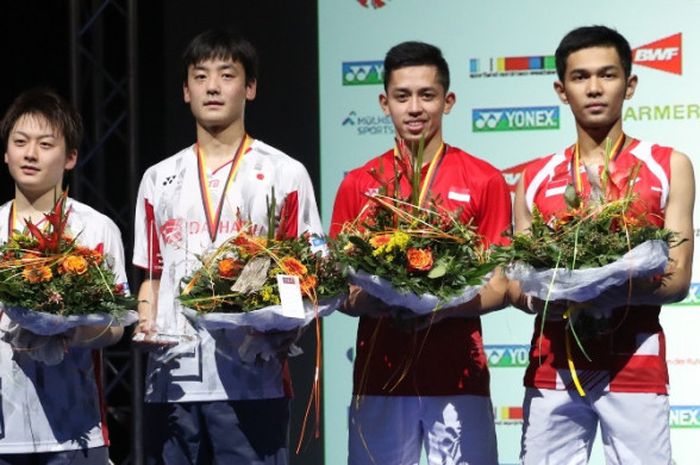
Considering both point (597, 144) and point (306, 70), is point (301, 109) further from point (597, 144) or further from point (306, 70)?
point (597, 144)

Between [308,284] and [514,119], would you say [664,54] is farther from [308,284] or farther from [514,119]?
[308,284]

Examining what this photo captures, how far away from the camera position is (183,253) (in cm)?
432

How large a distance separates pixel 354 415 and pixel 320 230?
61 centimetres

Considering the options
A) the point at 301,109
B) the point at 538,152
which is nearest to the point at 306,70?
the point at 301,109

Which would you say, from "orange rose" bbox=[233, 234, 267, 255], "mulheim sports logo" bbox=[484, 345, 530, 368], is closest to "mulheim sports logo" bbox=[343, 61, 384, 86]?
"mulheim sports logo" bbox=[484, 345, 530, 368]

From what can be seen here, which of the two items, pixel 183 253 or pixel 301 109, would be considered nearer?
pixel 183 253

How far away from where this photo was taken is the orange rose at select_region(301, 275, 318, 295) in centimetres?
390

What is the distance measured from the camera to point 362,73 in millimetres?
6309

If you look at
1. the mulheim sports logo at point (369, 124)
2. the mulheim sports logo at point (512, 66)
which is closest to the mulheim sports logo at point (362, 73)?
the mulheim sports logo at point (369, 124)

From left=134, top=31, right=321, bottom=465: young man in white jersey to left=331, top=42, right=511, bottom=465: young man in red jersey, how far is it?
0.27 m

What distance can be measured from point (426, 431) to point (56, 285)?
1.22 m

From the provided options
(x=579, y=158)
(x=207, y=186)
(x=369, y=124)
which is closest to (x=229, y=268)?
(x=207, y=186)

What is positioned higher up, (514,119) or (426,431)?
(514,119)

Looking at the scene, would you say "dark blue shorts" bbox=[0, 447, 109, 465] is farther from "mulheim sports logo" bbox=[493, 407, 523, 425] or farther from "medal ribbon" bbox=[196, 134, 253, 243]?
"mulheim sports logo" bbox=[493, 407, 523, 425]
